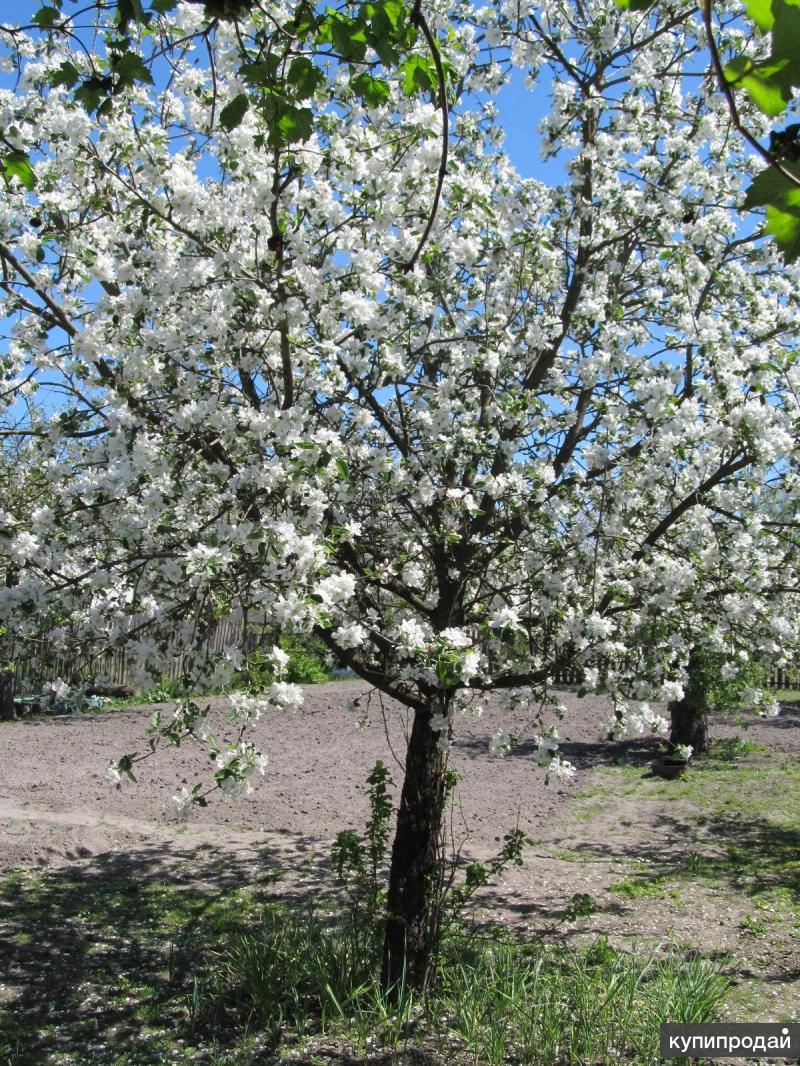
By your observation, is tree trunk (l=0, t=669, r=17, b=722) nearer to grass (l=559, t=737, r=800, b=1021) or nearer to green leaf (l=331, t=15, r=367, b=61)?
grass (l=559, t=737, r=800, b=1021)

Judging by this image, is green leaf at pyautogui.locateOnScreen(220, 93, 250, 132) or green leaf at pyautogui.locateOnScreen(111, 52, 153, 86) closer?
green leaf at pyautogui.locateOnScreen(220, 93, 250, 132)

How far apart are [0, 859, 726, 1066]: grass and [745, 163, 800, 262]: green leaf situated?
12.8 ft

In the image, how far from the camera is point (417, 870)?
191 inches

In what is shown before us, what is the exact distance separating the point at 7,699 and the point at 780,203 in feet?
50.3

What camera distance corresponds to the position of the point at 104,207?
4.38m

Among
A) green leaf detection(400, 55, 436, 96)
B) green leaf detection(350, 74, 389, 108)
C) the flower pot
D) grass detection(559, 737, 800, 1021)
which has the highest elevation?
green leaf detection(350, 74, 389, 108)

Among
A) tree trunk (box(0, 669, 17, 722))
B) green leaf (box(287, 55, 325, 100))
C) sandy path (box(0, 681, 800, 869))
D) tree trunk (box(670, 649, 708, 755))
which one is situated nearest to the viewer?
green leaf (box(287, 55, 325, 100))

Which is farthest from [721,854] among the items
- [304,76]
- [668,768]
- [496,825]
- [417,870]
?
[304,76]

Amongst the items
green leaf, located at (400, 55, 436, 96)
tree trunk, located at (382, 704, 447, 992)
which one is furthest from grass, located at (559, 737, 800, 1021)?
green leaf, located at (400, 55, 436, 96)

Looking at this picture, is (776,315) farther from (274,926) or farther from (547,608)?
(274,926)

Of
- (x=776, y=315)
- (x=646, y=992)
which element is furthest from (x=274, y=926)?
(x=776, y=315)

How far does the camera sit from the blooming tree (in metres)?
4.04

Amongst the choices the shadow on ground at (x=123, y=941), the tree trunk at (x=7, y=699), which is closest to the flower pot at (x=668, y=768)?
the shadow on ground at (x=123, y=941)

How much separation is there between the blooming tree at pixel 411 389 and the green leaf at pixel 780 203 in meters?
2.37
